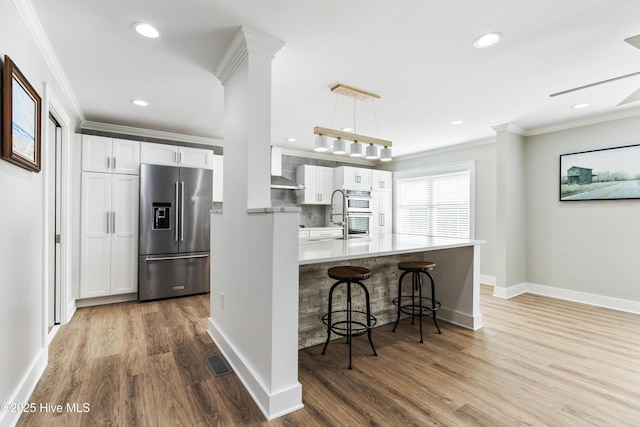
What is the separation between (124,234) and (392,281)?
3.43 m

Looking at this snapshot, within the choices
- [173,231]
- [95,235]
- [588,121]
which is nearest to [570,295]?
[588,121]

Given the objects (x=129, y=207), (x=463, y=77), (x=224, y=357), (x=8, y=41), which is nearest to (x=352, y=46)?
(x=463, y=77)

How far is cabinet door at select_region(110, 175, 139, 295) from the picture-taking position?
394cm

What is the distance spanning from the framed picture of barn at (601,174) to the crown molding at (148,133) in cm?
515

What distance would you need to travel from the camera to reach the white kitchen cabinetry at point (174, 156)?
163 inches

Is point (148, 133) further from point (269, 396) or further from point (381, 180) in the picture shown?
point (381, 180)

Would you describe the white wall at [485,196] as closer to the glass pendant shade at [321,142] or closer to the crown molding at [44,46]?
the glass pendant shade at [321,142]

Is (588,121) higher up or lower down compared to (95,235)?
higher up

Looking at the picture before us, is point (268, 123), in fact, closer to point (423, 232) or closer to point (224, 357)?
point (224, 357)

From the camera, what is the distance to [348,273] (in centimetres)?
246

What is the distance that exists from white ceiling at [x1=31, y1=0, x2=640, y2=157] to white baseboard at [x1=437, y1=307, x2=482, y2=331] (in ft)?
7.52

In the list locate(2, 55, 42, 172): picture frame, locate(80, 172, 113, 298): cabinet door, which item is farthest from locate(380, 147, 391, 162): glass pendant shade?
locate(80, 172, 113, 298): cabinet door

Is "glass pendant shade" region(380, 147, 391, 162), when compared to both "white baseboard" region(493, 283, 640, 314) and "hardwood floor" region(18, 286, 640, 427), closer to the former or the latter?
"hardwood floor" region(18, 286, 640, 427)

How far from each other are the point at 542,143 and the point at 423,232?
2435 millimetres
